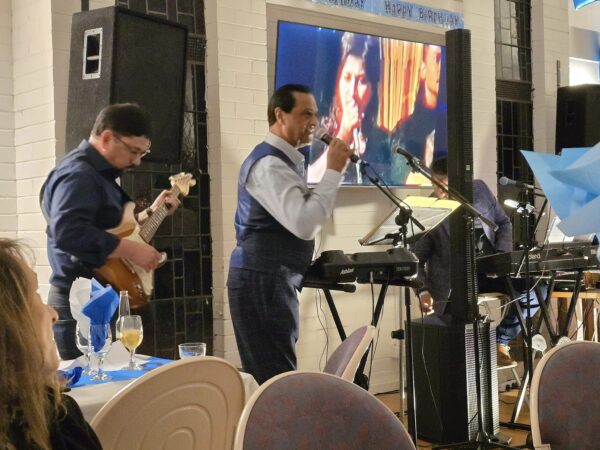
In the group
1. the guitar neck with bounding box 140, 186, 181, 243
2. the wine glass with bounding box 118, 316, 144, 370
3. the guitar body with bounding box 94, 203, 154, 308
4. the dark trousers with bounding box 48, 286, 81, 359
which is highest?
the guitar neck with bounding box 140, 186, 181, 243

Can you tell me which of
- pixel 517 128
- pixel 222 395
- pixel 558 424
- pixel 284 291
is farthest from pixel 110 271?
pixel 517 128

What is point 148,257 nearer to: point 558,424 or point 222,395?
point 222,395

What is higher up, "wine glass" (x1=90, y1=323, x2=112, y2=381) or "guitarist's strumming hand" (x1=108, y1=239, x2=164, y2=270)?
"guitarist's strumming hand" (x1=108, y1=239, x2=164, y2=270)

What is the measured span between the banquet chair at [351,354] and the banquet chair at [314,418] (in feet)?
1.81

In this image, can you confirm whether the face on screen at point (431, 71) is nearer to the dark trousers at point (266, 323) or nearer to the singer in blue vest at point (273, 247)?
the singer in blue vest at point (273, 247)

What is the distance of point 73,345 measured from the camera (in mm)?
3012

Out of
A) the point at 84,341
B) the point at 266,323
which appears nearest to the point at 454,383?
the point at 266,323

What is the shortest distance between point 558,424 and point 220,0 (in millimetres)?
3330

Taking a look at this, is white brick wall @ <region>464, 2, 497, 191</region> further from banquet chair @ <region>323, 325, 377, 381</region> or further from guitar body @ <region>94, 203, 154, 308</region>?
banquet chair @ <region>323, 325, 377, 381</region>

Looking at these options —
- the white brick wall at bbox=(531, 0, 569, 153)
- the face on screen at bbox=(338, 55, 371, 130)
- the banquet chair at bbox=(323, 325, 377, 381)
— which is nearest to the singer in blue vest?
the banquet chair at bbox=(323, 325, 377, 381)

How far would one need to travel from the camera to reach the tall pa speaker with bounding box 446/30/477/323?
4199 millimetres

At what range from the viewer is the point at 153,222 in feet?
12.7

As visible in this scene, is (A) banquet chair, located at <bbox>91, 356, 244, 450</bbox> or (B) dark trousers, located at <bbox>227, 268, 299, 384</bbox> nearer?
(A) banquet chair, located at <bbox>91, 356, 244, 450</bbox>

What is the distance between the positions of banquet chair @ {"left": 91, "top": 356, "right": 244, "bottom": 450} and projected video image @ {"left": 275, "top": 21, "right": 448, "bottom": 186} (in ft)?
10.00
